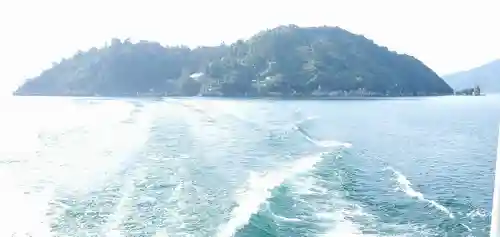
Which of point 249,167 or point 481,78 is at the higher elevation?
point 481,78

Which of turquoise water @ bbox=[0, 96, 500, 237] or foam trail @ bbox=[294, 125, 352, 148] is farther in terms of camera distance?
foam trail @ bbox=[294, 125, 352, 148]

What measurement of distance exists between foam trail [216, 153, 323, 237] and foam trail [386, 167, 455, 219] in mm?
471

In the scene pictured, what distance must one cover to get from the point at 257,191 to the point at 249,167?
0.43 metres

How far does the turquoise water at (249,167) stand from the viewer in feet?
6.79

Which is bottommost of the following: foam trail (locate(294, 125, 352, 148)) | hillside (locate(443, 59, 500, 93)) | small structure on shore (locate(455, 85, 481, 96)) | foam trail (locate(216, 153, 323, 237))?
foam trail (locate(216, 153, 323, 237))

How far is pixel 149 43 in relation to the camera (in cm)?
257

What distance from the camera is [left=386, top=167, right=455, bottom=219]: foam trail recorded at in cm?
224

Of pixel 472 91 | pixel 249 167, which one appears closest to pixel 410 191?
pixel 472 91

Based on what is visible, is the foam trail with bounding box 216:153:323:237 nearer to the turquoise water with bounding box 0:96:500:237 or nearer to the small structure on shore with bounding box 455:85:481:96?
the turquoise water with bounding box 0:96:500:237

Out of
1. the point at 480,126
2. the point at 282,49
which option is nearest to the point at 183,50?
the point at 282,49

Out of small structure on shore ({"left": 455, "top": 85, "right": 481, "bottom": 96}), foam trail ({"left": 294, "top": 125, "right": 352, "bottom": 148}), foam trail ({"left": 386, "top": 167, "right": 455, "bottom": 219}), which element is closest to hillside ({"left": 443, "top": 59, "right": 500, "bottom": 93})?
small structure on shore ({"left": 455, "top": 85, "right": 481, "bottom": 96})

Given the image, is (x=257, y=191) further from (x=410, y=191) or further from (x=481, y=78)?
(x=481, y=78)

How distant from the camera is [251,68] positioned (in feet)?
8.71

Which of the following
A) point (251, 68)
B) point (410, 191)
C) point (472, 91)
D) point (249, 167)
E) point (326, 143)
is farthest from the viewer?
point (326, 143)
